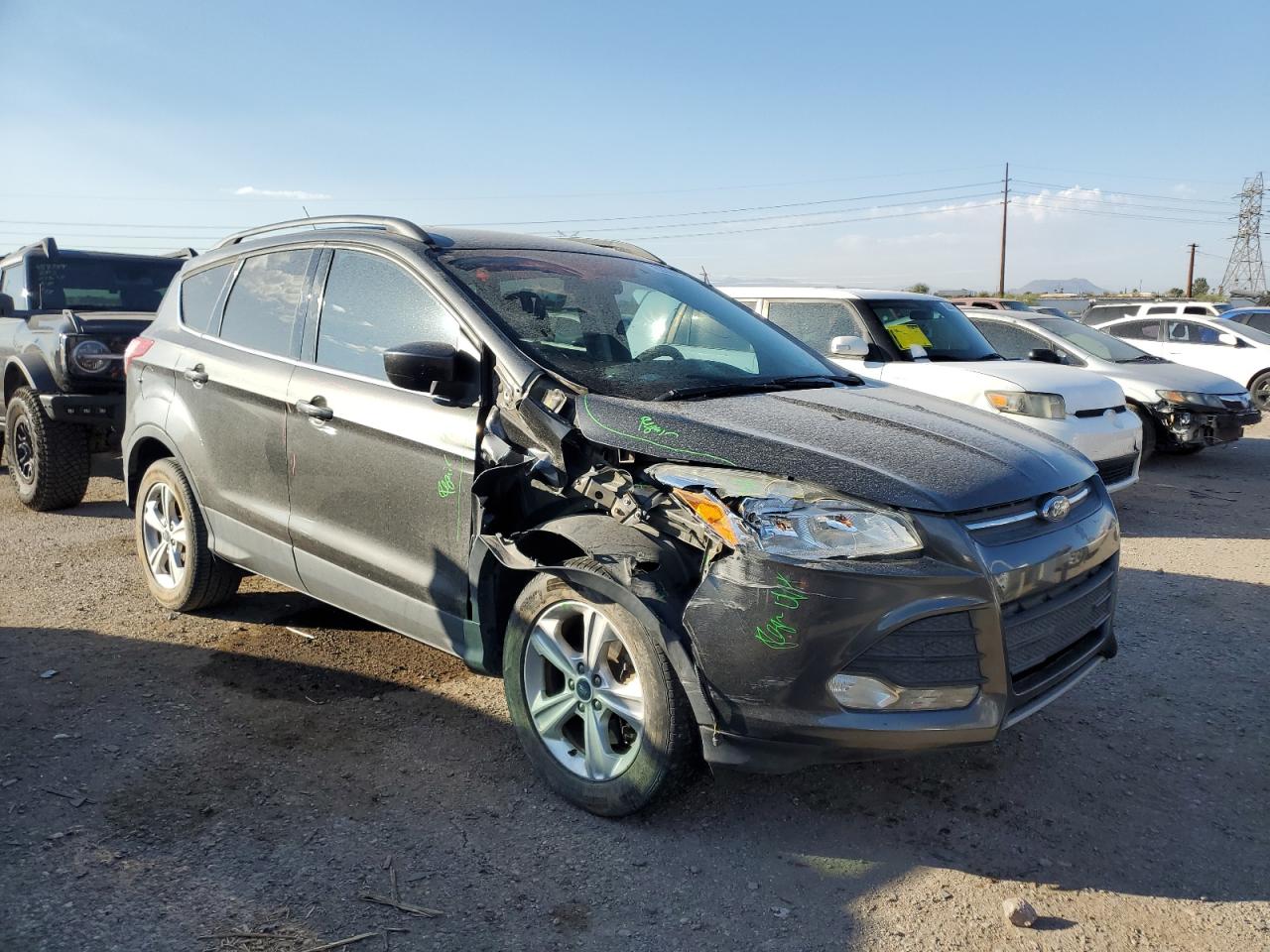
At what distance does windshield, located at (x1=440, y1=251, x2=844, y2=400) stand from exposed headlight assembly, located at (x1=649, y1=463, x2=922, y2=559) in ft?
2.01

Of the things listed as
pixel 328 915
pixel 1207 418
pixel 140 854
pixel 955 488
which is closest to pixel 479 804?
pixel 328 915

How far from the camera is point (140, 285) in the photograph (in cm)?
858

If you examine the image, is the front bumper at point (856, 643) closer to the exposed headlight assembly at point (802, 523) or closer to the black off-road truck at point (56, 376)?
the exposed headlight assembly at point (802, 523)

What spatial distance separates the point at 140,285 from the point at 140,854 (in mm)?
6893

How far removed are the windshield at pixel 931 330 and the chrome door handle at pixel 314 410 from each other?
5260 mm

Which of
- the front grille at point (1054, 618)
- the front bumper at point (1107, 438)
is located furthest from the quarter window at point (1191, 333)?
the front grille at point (1054, 618)

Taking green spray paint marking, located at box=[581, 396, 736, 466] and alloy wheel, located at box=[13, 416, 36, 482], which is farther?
alloy wheel, located at box=[13, 416, 36, 482]

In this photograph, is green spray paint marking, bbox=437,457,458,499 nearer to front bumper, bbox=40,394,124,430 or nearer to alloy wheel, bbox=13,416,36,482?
front bumper, bbox=40,394,124,430

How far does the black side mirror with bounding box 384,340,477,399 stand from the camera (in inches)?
129

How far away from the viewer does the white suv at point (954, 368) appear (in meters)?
7.29

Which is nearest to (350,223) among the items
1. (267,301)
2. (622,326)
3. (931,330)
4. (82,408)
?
(267,301)

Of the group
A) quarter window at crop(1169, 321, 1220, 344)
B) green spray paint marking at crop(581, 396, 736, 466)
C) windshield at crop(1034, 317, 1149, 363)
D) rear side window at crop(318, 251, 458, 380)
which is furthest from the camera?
quarter window at crop(1169, 321, 1220, 344)

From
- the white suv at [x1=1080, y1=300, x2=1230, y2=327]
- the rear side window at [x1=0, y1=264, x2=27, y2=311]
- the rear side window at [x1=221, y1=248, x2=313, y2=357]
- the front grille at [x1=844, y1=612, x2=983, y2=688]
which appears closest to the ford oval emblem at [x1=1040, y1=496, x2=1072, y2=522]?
the front grille at [x1=844, y1=612, x2=983, y2=688]

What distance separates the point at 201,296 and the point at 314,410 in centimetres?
154
